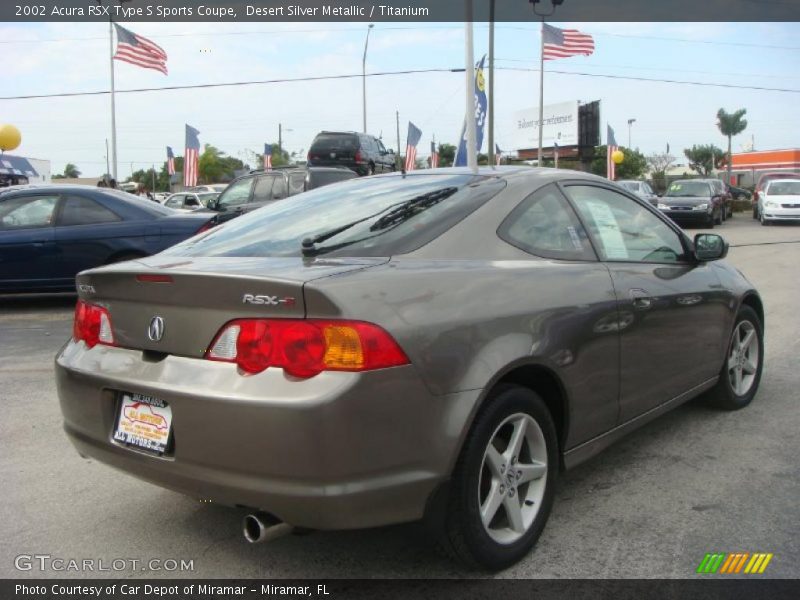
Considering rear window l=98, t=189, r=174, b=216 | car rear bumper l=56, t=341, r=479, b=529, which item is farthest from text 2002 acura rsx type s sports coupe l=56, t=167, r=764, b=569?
rear window l=98, t=189, r=174, b=216

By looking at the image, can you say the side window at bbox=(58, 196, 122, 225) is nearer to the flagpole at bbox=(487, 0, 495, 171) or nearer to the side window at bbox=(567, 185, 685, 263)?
the side window at bbox=(567, 185, 685, 263)

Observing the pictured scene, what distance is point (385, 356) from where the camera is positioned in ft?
7.90

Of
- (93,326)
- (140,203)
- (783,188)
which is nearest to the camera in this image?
(93,326)

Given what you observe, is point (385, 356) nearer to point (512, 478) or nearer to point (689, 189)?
point (512, 478)

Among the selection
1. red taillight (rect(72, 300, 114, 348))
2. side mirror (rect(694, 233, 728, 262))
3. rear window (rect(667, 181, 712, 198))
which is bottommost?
red taillight (rect(72, 300, 114, 348))

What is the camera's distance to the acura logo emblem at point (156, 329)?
2.69 meters

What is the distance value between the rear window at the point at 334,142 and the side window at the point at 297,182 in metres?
11.4

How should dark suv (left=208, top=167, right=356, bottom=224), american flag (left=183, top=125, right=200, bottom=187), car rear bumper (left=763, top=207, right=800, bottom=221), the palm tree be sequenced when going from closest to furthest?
1. dark suv (left=208, top=167, right=356, bottom=224)
2. car rear bumper (left=763, top=207, right=800, bottom=221)
3. american flag (left=183, top=125, right=200, bottom=187)
4. the palm tree

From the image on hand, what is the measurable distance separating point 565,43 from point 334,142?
884 centimetres

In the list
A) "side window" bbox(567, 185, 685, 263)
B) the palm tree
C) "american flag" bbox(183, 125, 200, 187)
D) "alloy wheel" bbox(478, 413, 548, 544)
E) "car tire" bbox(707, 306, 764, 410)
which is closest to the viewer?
"alloy wheel" bbox(478, 413, 548, 544)

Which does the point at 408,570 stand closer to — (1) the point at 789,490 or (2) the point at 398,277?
(2) the point at 398,277

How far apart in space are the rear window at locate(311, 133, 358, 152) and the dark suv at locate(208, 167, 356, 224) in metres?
11.2

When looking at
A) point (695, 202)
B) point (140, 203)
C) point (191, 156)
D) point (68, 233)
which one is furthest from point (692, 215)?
point (68, 233)

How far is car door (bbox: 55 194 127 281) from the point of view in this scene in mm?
8867
